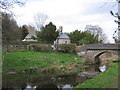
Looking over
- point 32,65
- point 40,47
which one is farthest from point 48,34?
point 32,65

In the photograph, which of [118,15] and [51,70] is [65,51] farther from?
[118,15]

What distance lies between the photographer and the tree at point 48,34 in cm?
4678

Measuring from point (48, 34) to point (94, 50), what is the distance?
12.1 m

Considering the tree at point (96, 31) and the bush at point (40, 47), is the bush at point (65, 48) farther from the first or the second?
the tree at point (96, 31)

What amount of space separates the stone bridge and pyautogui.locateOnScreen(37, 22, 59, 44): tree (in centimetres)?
892

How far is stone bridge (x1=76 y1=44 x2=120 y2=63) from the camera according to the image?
121ft

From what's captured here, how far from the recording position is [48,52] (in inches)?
1517

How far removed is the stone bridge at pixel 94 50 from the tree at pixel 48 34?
Result: 892cm

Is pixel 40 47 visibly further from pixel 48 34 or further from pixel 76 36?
pixel 76 36

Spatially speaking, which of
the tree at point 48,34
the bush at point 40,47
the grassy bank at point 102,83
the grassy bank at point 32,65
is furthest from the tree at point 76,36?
the grassy bank at point 102,83

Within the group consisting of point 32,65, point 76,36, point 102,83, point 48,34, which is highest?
point 48,34

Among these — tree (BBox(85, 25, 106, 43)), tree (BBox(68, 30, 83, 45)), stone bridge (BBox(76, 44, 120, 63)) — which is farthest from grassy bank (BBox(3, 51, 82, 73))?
tree (BBox(85, 25, 106, 43))

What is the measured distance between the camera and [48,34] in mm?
47031

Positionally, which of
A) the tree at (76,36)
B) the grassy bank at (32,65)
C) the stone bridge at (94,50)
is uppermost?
the tree at (76,36)
